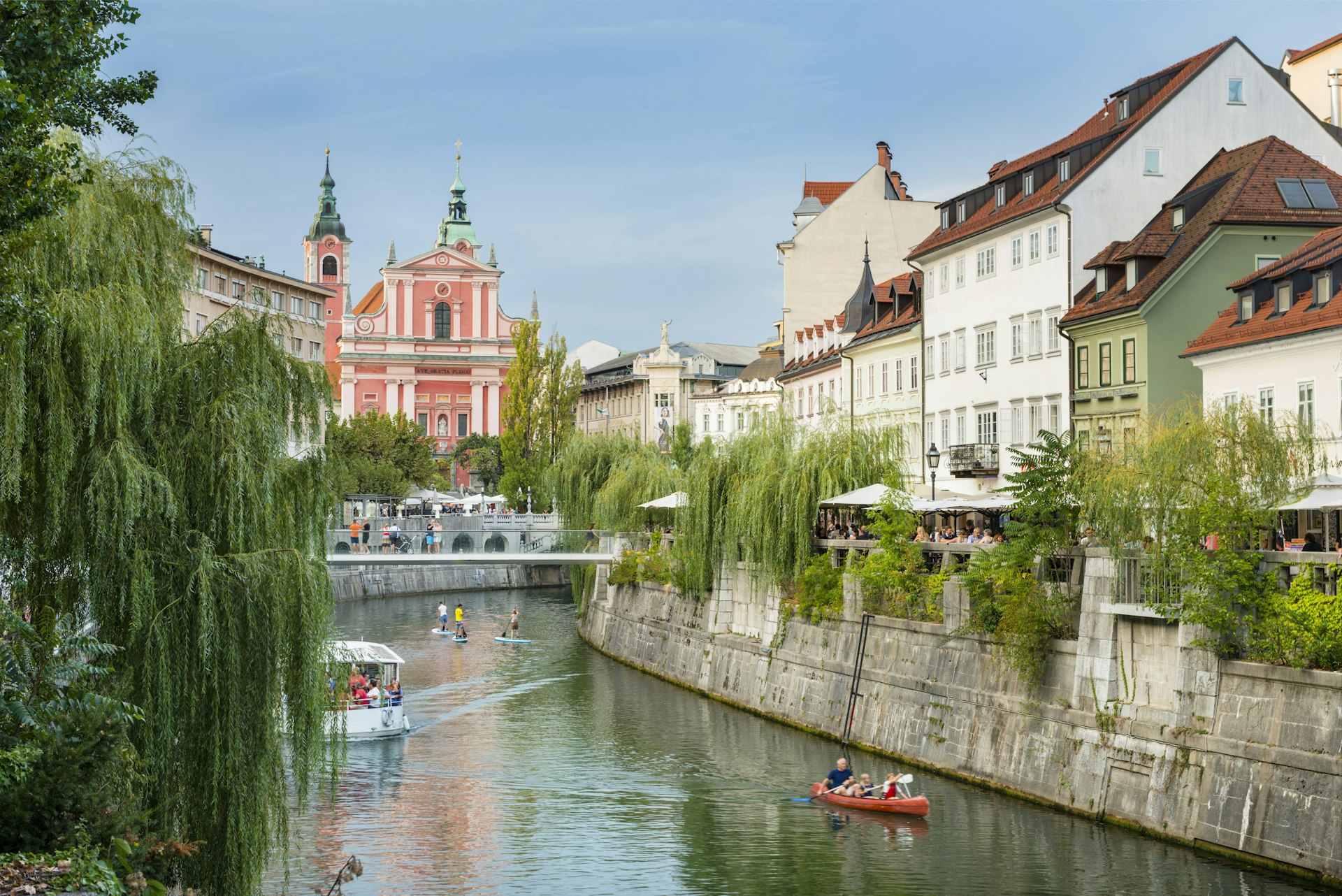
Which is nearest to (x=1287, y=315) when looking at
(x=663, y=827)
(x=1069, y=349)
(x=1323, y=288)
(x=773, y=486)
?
(x=1323, y=288)

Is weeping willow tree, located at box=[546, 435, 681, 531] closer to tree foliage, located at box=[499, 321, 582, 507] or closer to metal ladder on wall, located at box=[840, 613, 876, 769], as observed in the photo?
metal ladder on wall, located at box=[840, 613, 876, 769]

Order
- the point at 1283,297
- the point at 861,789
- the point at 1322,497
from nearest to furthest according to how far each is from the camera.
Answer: the point at 1322,497
the point at 861,789
the point at 1283,297

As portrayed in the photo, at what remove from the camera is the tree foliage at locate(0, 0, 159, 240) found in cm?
1262

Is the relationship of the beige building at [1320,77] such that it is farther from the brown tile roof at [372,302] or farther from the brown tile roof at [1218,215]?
the brown tile roof at [372,302]

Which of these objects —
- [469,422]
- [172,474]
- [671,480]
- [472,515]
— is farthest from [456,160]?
[172,474]

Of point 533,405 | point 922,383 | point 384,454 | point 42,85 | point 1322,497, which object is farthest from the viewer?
point 384,454

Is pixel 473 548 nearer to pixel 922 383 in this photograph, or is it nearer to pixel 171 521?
pixel 922 383

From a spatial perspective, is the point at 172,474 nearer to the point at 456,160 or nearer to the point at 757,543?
the point at 757,543

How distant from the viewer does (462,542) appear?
53719 mm

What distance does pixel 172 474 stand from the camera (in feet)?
54.9

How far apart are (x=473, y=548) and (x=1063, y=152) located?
2268cm

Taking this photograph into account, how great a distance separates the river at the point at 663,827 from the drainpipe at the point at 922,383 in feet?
50.8

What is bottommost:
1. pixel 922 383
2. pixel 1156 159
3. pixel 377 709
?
pixel 377 709

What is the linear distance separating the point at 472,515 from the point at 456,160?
266 feet
